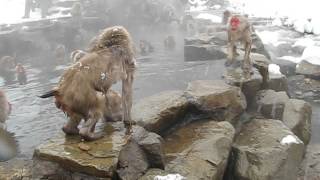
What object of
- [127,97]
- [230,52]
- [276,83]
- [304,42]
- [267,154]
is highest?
[230,52]

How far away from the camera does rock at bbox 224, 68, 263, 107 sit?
9.50 m

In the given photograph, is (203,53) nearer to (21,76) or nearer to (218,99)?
(21,76)

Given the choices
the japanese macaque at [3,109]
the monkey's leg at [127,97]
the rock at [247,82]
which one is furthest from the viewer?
the rock at [247,82]

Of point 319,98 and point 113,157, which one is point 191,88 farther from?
point 319,98

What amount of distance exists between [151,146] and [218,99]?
103 inches

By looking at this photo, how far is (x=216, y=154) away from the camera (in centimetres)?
689

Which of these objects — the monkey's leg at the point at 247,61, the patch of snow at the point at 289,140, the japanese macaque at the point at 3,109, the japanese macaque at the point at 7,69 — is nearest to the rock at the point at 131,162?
the patch of snow at the point at 289,140

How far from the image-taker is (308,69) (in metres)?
13.9

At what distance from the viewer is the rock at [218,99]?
820cm

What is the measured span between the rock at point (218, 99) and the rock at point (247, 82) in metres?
0.51

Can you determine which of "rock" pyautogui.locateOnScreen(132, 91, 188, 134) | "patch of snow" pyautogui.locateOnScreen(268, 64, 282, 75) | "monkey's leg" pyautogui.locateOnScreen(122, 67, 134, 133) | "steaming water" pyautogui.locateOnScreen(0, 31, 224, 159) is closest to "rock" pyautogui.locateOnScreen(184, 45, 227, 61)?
"steaming water" pyautogui.locateOnScreen(0, 31, 224, 159)

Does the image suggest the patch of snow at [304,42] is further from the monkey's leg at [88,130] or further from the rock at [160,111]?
the monkey's leg at [88,130]

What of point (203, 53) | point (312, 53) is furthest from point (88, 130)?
point (312, 53)

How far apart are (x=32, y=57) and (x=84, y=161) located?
12.9 m
